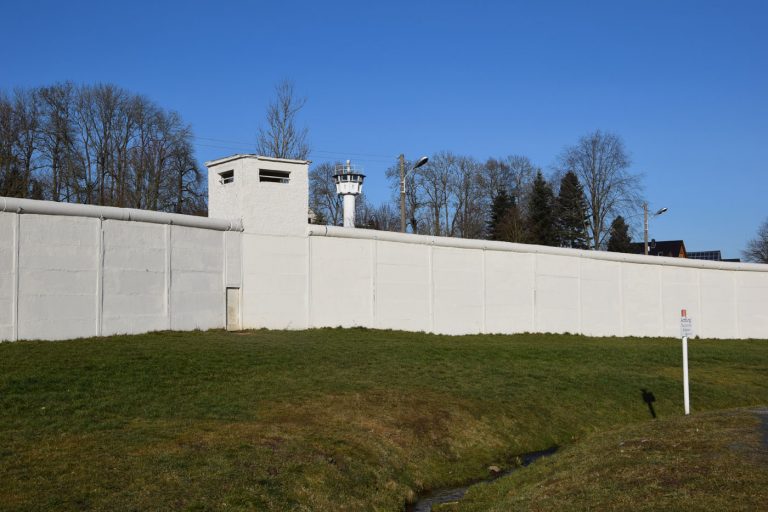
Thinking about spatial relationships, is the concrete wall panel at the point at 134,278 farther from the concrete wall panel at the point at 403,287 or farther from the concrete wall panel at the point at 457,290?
the concrete wall panel at the point at 457,290

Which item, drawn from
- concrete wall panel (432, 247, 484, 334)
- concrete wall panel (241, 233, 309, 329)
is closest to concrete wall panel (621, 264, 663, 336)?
concrete wall panel (432, 247, 484, 334)

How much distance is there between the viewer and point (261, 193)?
94.7 ft

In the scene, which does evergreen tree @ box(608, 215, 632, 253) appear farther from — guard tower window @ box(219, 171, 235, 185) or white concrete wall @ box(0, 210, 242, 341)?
white concrete wall @ box(0, 210, 242, 341)

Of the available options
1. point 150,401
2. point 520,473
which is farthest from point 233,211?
point 520,473

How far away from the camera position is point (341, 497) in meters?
12.5

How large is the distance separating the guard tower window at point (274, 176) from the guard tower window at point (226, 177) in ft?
3.55

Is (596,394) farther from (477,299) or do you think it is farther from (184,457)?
(184,457)

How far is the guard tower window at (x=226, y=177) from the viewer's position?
29.5m

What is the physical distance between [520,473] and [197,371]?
8394 millimetres

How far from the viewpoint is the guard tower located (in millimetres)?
28641

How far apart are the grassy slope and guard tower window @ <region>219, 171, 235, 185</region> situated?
18.0 meters

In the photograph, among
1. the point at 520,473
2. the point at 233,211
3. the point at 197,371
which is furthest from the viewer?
the point at 233,211

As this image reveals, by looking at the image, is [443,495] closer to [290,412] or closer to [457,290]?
[290,412]

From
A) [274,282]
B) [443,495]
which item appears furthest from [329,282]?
[443,495]
